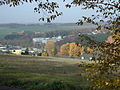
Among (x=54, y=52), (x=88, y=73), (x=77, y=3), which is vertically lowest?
(x=54, y=52)

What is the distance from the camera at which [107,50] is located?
7441 millimetres

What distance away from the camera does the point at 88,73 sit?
760cm

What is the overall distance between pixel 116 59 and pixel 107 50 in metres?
0.47

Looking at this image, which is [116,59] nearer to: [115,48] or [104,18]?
[115,48]

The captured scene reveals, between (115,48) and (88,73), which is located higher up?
(115,48)

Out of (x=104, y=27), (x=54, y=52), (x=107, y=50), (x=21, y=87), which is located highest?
(x=104, y=27)

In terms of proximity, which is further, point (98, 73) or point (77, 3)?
point (77, 3)

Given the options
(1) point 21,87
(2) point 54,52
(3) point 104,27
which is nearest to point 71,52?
(2) point 54,52

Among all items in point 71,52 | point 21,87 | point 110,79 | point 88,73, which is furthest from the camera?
point 71,52

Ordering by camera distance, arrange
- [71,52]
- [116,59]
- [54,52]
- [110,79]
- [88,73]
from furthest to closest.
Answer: [54,52] → [71,52] → [88,73] → [116,59] → [110,79]

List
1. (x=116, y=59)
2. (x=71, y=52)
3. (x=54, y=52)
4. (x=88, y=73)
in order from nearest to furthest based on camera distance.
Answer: (x=116, y=59) → (x=88, y=73) → (x=71, y=52) → (x=54, y=52)

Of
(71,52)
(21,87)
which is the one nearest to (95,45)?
(21,87)

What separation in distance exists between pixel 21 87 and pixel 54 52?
400 ft

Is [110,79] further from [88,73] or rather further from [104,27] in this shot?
[104,27]
